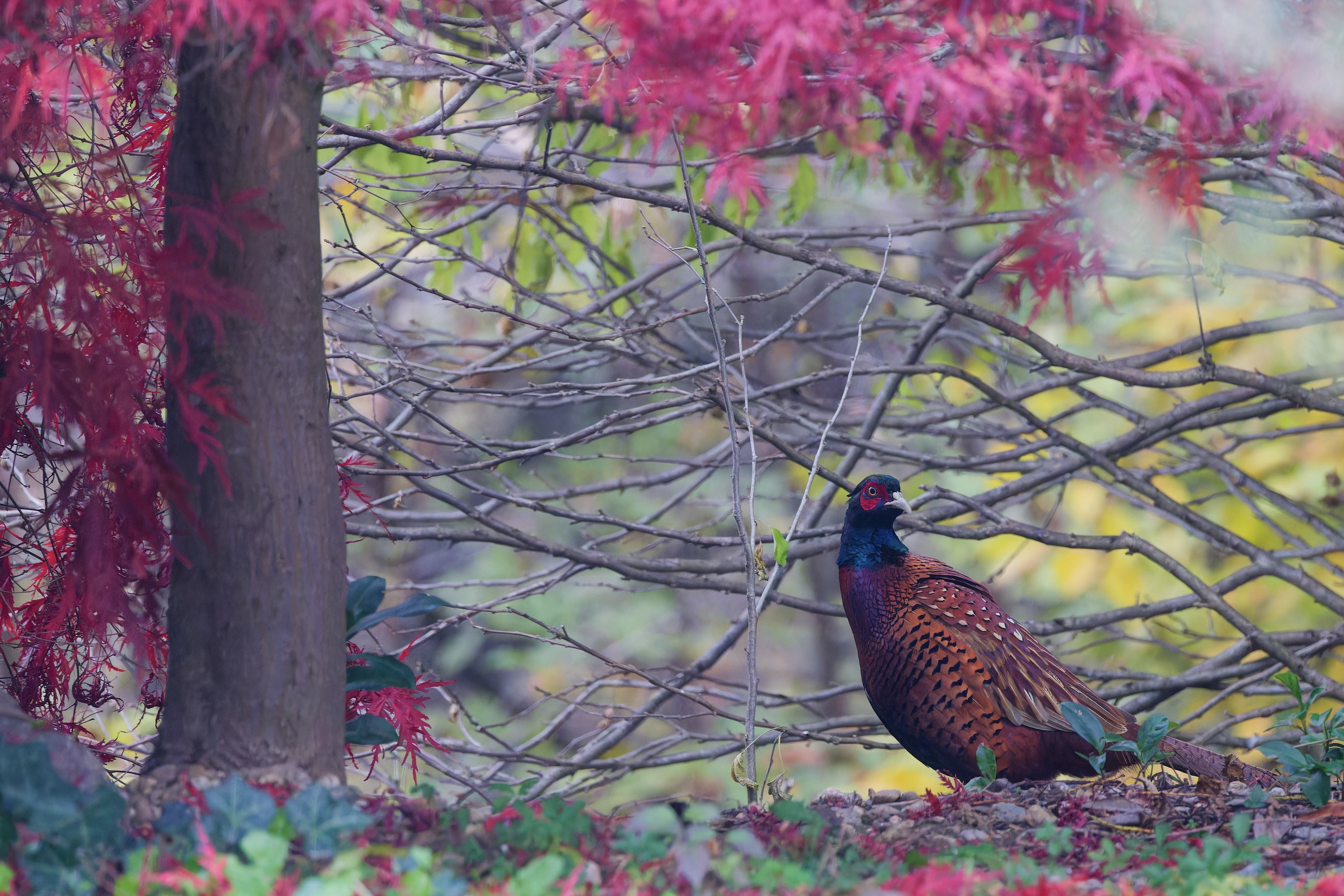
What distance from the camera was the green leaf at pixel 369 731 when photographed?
2479 mm

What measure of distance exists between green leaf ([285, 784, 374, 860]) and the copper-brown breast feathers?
206 centimetres

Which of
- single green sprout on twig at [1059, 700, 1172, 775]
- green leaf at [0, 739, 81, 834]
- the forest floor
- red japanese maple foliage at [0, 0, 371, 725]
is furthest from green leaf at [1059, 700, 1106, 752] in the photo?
green leaf at [0, 739, 81, 834]

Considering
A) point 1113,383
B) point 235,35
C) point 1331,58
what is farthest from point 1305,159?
point 1113,383

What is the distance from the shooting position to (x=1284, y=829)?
246 centimetres

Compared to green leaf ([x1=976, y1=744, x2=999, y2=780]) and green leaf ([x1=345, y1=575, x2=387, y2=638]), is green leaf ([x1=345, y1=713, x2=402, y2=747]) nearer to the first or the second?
green leaf ([x1=345, y1=575, x2=387, y2=638])

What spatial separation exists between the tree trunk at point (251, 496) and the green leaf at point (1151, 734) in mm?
1885

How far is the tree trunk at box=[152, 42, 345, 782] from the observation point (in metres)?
2.18

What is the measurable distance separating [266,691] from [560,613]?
10121mm

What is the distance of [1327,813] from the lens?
257 centimetres

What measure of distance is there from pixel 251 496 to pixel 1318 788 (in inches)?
95.9

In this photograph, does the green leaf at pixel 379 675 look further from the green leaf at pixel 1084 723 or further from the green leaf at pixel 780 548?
the green leaf at pixel 1084 723

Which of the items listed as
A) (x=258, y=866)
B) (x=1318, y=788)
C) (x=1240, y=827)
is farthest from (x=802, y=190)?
(x=258, y=866)

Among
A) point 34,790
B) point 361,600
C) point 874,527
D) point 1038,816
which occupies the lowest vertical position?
point 1038,816

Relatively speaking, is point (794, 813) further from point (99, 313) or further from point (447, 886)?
point (99, 313)
